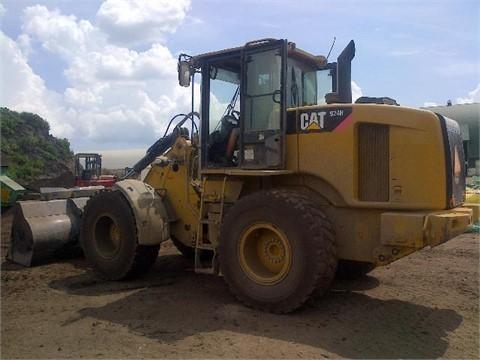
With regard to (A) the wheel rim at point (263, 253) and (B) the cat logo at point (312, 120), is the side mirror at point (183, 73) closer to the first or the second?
(B) the cat logo at point (312, 120)

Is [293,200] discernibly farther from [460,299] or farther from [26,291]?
[26,291]

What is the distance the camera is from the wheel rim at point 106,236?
7348mm

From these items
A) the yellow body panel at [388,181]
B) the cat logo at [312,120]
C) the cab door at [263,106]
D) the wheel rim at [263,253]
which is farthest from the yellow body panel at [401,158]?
the wheel rim at [263,253]

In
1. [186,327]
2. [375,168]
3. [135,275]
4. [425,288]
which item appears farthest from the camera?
[135,275]

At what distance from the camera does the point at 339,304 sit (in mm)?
5742

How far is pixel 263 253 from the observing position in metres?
5.81

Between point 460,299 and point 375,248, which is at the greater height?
point 375,248

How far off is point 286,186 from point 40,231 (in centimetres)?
401

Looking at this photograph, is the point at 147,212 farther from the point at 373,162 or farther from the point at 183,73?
the point at 373,162

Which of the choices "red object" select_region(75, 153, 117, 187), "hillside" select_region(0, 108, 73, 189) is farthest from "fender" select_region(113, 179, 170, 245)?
"hillside" select_region(0, 108, 73, 189)

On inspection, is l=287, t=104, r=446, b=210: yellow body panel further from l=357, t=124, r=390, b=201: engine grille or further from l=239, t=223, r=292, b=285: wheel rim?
l=239, t=223, r=292, b=285: wheel rim

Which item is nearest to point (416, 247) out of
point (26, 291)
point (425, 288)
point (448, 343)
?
point (448, 343)

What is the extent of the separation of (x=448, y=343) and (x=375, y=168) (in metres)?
1.79

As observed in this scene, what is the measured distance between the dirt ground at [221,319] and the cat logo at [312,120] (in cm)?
191
